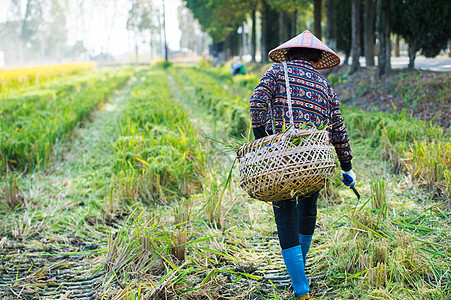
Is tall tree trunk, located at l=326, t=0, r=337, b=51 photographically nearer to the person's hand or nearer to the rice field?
the rice field

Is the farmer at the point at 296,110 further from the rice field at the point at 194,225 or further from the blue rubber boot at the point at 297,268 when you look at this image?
the rice field at the point at 194,225

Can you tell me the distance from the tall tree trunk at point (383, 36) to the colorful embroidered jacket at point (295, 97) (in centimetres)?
693

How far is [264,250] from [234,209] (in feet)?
2.44

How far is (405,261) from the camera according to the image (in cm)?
238

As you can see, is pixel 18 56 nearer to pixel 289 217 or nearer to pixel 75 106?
pixel 75 106

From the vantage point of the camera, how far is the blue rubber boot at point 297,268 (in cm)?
217

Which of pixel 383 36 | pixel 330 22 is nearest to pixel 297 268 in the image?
pixel 383 36

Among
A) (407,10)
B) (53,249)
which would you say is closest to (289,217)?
(53,249)

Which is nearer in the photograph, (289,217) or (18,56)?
(289,217)

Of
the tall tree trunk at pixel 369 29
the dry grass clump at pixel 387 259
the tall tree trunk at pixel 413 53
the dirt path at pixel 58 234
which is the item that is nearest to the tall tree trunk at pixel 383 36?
the tall tree trunk at pixel 413 53

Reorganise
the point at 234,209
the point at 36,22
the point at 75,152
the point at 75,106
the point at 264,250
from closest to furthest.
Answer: the point at 264,250 → the point at 234,209 → the point at 75,152 → the point at 75,106 → the point at 36,22

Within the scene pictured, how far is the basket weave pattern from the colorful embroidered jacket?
7.9 inches

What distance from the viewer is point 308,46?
2.17 meters

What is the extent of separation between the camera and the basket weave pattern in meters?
1.88
